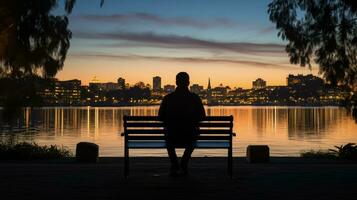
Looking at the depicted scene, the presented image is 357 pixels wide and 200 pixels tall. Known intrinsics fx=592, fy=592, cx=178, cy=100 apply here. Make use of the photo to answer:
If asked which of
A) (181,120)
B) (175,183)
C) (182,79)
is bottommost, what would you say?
Answer: (175,183)

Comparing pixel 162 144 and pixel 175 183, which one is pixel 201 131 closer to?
pixel 162 144

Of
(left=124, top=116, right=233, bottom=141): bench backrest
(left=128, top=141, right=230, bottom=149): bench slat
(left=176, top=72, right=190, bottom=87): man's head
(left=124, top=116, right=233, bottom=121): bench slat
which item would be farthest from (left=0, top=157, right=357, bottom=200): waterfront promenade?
(left=176, top=72, right=190, bottom=87): man's head

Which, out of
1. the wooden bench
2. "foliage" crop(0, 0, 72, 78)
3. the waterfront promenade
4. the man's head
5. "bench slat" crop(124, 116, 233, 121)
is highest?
"foliage" crop(0, 0, 72, 78)

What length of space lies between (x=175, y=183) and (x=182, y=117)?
58.8 inches

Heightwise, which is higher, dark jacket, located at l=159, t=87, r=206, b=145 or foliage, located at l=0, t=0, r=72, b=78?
foliage, located at l=0, t=0, r=72, b=78

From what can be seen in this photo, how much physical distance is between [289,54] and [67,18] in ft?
23.2

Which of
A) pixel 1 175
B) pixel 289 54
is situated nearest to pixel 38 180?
pixel 1 175

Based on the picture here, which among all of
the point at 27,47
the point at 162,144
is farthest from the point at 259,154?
the point at 27,47

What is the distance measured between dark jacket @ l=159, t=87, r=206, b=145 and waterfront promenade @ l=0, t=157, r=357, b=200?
0.71 m

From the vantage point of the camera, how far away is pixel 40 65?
1791cm

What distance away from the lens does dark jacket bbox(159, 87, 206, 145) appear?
1048 cm

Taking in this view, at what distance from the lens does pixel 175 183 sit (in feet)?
30.9

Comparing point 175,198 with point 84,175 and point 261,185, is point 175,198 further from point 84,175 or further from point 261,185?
point 84,175

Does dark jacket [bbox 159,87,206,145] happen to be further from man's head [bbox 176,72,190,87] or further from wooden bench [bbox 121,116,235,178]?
man's head [bbox 176,72,190,87]
